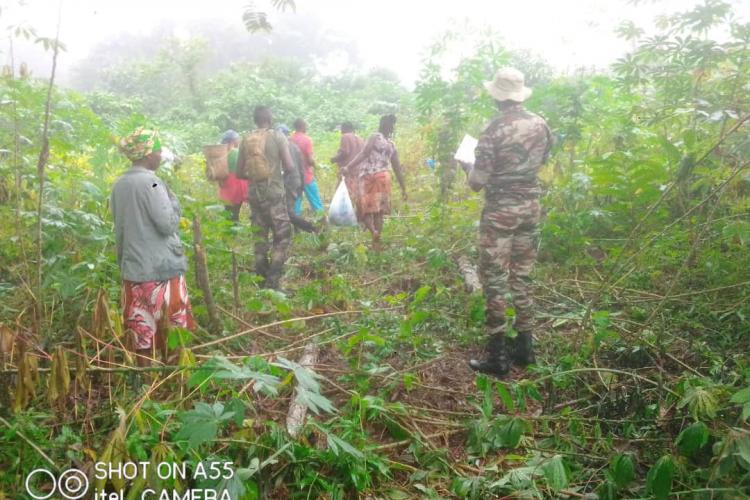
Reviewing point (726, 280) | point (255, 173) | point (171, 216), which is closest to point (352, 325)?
point (171, 216)

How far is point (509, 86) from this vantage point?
3.62m

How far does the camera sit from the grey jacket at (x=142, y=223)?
297 centimetres

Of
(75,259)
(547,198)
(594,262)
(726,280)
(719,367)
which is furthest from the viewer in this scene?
(547,198)

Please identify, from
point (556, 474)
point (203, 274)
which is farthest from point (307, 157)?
point (556, 474)

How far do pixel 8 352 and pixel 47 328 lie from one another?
1148 mm

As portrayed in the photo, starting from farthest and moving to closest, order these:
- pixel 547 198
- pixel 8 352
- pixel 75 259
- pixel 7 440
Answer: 1. pixel 547 198
2. pixel 75 259
3. pixel 7 440
4. pixel 8 352

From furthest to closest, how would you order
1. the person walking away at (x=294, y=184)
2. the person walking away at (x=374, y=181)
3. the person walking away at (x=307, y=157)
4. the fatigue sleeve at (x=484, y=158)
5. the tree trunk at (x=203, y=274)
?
the person walking away at (x=307, y=157), the person walking away at (x=374, y=181), the person walking away at (x=294, y=184), the fatigue sleeve at (x=484, y=158), the tree trunk at (x=203, y=274)

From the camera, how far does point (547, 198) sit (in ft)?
19.1

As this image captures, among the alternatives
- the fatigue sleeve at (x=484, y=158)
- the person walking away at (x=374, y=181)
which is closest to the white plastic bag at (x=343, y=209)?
the person walking away at (x=374, y=181)

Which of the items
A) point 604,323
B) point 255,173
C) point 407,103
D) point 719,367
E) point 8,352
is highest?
point 407,103

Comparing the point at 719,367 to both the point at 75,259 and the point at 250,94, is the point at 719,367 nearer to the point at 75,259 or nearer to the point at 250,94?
the point at 75,259

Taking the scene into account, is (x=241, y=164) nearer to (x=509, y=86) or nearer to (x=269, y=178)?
(x=269, y=178)

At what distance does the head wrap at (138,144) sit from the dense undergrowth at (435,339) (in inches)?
25.5

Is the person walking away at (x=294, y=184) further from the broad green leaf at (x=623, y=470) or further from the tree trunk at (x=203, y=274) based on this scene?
the broad green leaf at (x=623, y=470)
